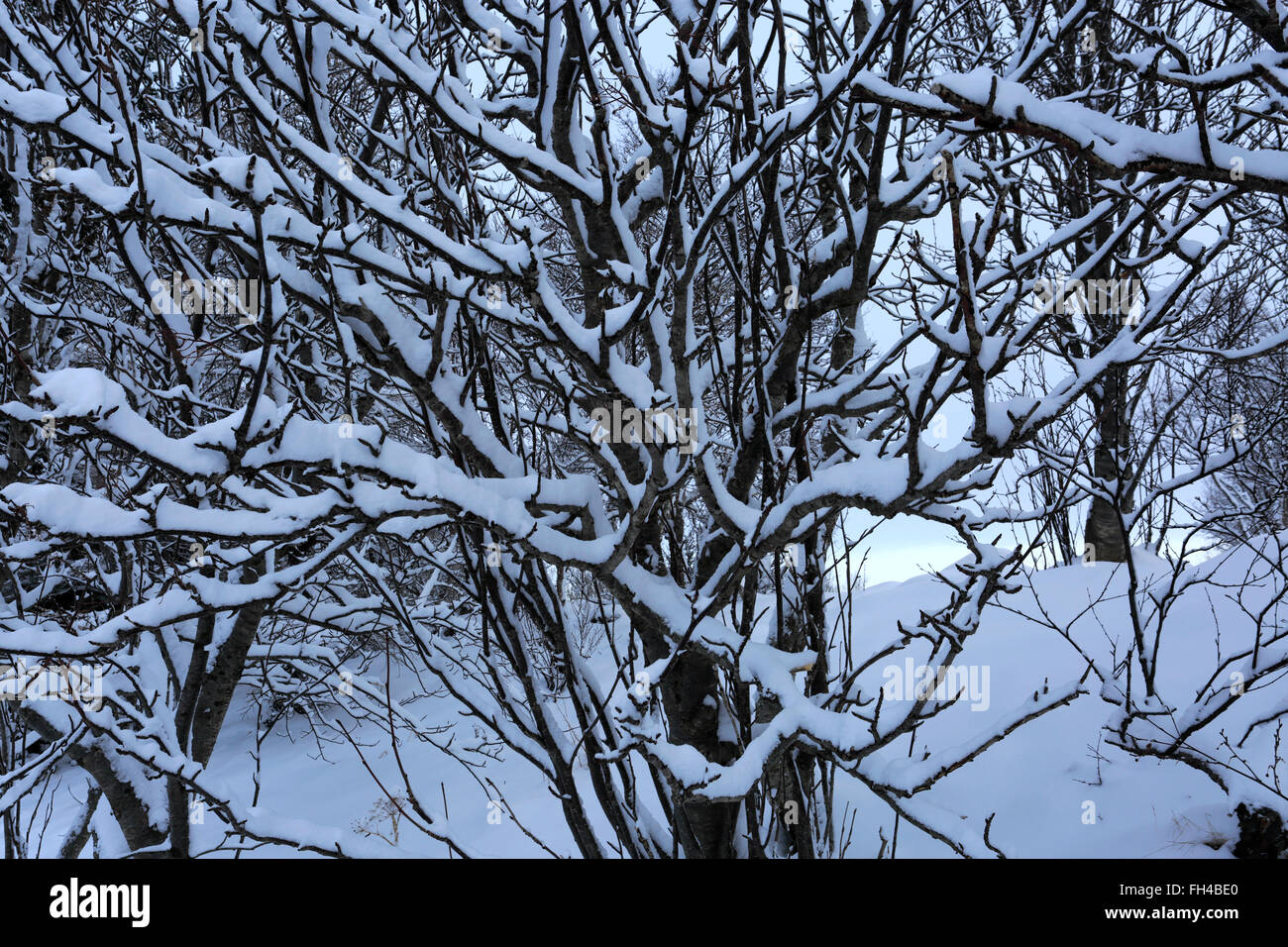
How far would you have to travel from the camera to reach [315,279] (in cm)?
244

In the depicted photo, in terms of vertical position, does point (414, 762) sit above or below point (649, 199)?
below

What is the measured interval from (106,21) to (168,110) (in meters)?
1.13
